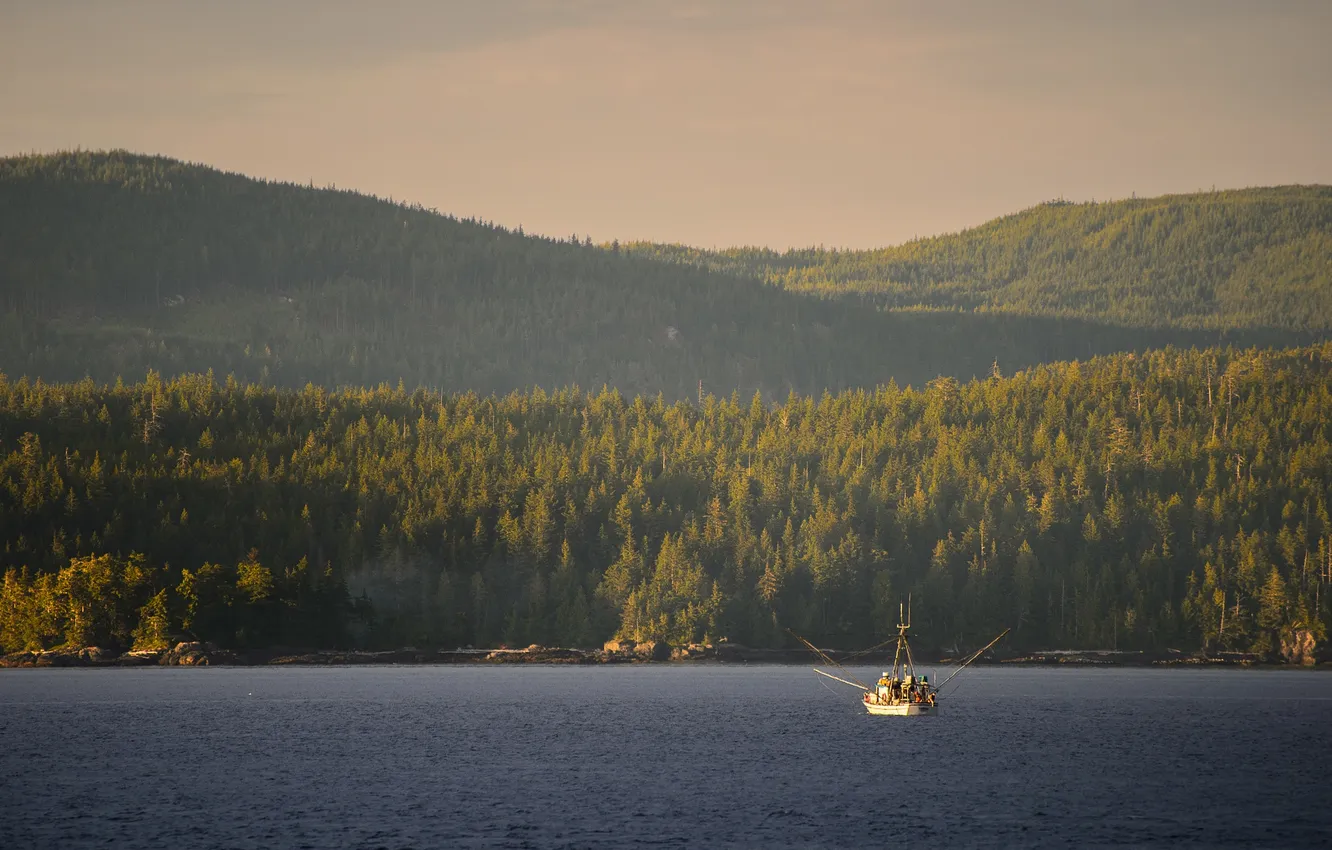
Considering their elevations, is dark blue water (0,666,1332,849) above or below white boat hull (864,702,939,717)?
below

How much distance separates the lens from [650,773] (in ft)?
397

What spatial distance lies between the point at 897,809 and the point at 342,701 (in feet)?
302

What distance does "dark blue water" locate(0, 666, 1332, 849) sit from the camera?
316ft

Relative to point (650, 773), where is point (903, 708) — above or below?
above

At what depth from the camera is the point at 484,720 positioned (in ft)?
526

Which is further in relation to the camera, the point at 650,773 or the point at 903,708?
the point at 903,708

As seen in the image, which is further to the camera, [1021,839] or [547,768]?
[547,768]

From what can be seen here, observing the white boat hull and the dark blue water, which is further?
the white boat hull

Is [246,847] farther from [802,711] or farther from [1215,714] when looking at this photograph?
[1215,714]

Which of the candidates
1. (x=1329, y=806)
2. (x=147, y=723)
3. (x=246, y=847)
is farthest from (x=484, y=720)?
(x=1329, y=806)

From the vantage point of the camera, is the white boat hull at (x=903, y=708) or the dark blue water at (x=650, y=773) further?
the white boat hull at (x=903, y=708)

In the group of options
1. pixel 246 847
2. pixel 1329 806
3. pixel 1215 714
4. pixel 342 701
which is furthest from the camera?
pixel 342 701

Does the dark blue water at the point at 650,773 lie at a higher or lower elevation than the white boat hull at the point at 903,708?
lower

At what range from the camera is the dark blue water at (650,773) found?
316ft
